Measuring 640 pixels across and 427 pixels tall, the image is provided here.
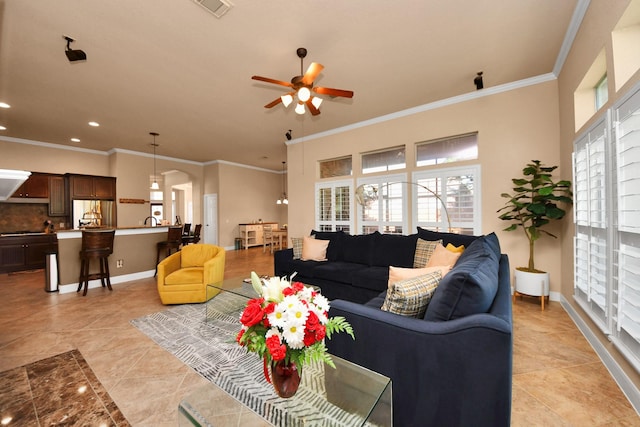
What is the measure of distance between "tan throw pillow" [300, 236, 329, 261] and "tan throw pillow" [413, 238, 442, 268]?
4.70 feet

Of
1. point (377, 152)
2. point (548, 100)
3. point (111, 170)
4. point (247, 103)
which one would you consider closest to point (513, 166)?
point (548, 100)

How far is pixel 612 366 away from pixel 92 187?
31.7ft

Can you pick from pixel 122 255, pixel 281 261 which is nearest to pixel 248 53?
pixel 281 261

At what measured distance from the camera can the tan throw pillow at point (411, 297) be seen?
147cm

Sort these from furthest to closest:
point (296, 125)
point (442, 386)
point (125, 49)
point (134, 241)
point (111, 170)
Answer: point (111, 170)
point (296, 125)
point (134, 241)
point (125, 49)
point (442, 386)

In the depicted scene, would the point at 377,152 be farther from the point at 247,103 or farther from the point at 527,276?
the point at 527,276

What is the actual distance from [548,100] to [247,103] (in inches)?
178

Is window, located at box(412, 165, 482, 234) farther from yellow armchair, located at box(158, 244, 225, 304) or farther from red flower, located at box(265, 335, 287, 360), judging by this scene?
red flower, located at box(265, 335, 287, 360)

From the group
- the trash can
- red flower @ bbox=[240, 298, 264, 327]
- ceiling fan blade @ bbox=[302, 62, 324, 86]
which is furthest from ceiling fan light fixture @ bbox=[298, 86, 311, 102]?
the trash can

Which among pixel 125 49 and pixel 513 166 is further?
pixel 513 166

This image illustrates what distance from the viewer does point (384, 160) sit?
527 cm

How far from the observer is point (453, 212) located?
172 inches

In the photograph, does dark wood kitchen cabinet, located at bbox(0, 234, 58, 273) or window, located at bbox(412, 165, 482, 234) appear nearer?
window, located at bbox(412, 165, 482, 234)

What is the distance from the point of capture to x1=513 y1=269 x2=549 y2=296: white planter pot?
3.30 metres
